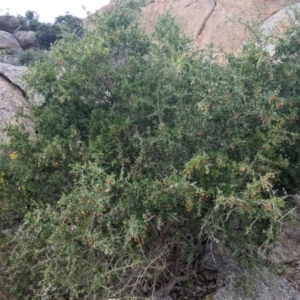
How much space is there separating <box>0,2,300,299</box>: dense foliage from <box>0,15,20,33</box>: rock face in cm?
2231

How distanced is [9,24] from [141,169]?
24.6 metres

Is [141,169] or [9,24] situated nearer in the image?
[141,169]

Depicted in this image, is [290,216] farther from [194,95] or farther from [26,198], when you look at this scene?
[26,198]

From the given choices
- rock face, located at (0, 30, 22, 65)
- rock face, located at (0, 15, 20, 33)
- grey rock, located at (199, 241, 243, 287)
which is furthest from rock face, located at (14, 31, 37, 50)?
grey rock, located at (199, 241, 243, 287)

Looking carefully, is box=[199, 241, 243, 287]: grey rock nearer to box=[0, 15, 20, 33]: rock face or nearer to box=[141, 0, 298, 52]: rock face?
box=[141, 0, 298, 52]: rock face

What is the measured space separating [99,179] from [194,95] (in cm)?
197

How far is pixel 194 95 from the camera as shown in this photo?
5.91 m

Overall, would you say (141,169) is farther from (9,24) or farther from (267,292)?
(9,24)

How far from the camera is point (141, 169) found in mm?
5500

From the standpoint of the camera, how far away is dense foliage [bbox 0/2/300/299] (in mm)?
4703

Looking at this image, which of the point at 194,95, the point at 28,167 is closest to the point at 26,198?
the point at 28,167

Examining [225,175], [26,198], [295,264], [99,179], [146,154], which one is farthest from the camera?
[295,264]

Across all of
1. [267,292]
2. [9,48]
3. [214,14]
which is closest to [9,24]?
[9,48]

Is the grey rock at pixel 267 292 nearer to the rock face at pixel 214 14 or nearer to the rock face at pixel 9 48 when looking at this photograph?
the rock face at pixel 214 14
